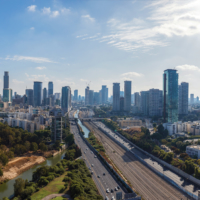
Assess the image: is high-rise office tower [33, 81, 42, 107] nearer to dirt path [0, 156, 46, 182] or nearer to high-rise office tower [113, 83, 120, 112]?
high-rise office tower [113, 83, 120, 112]

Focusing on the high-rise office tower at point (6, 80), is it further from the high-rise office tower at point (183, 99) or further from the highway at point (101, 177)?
the highway at point (101, 177)

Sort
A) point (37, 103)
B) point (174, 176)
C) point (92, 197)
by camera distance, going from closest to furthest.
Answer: point (92, 197) < point (174, 176) < point (37, 103)

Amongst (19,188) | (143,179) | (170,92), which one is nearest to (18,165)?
(19,188)

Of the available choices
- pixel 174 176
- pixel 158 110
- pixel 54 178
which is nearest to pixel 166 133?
pixel 174 176

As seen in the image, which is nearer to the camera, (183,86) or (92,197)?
(92,197)

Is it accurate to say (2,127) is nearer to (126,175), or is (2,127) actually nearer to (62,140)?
(62,140)

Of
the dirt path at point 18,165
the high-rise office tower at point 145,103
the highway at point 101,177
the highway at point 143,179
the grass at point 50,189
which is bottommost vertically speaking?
the dirt path at point 18,165

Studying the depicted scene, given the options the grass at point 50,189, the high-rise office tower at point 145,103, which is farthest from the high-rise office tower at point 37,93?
the grass at point 50,189

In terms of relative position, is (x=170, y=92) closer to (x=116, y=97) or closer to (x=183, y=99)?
(x=183, y=99)
